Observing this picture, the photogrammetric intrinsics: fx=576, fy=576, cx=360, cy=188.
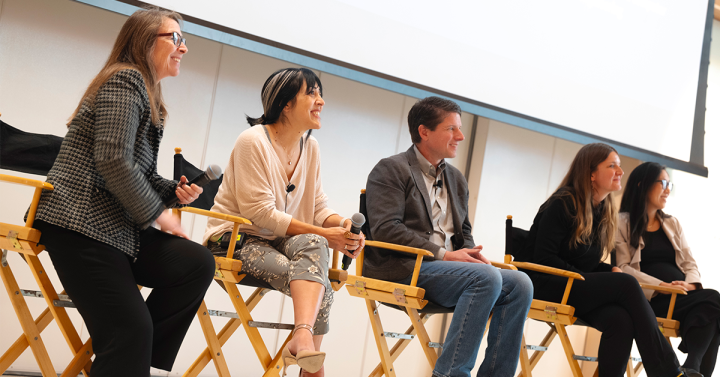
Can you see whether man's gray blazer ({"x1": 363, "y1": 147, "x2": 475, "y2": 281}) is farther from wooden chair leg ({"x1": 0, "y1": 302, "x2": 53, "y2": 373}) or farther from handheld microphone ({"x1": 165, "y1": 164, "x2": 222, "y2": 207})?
wooden chair leg ({"x1": 0, "y1": 302, "x2": 53, "y2": 373})

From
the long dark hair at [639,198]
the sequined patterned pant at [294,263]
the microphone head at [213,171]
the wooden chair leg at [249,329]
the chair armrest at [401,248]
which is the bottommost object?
the wooden chair leg at [249,329]

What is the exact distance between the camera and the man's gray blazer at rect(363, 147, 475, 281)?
101 inches

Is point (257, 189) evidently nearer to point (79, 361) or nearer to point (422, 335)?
point (79, 361)

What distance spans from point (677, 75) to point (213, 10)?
12.3 ft

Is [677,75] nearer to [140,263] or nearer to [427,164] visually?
[427,164]

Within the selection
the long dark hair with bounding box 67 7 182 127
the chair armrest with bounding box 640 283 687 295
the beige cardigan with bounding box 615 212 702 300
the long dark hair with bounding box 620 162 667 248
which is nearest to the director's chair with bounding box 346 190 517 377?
the chair armrest with bounding box 640 283 687 295

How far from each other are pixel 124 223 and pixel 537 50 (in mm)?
3262

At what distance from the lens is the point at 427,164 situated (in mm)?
2846

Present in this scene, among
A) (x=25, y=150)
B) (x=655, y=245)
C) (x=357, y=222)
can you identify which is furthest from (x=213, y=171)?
(x=655, y=245)

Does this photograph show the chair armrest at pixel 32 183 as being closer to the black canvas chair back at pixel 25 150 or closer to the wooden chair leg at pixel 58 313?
the wooden chair leg at pixel 58 313

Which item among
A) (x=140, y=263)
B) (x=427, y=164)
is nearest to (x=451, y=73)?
(x=427, y=164)

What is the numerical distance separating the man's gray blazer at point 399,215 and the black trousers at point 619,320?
0.62 meters

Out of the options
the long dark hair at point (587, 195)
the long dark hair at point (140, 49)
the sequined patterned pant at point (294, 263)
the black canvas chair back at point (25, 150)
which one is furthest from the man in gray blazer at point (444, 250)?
the black canvas chair back at point (25, 150)

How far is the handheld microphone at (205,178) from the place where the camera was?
1.71 meters
